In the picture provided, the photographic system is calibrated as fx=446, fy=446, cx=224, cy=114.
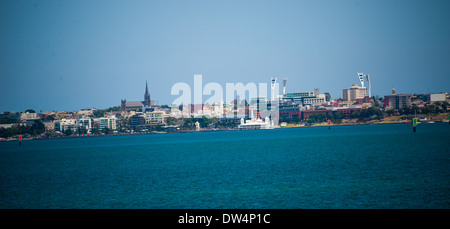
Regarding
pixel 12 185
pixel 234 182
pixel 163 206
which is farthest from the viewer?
pixel 12 185

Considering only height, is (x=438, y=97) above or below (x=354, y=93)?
below

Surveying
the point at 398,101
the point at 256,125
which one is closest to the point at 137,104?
the point at 256,125

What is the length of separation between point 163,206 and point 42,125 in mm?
133200

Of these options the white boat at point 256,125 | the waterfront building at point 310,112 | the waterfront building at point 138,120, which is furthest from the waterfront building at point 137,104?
the waterfront building at point 310,112

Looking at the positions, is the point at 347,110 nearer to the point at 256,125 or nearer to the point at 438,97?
the point at 256,125

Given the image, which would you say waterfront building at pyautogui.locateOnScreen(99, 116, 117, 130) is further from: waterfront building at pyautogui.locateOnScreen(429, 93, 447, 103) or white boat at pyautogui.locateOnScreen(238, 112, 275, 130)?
waterfront building at pyautogui.locateOnScreen(429, 93, 447, 103)

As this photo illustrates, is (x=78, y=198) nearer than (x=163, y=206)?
No

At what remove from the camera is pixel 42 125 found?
13662 centimetres

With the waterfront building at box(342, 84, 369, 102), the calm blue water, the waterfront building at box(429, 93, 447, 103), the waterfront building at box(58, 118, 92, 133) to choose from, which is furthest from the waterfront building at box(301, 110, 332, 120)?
the calm blue water

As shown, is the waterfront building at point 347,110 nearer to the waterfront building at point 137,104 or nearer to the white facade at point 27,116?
the waterfront building at point 137,104

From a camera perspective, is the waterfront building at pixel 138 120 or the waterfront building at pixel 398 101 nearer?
the waterfront building at pixel 398 101
